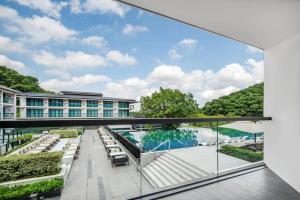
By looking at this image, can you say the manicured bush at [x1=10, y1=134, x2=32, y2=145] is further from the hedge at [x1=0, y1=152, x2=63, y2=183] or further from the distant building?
the distant building

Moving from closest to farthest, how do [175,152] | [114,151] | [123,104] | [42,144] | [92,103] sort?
[42,144] → [114,151] → [175,152] → [92,103] → [123,104]

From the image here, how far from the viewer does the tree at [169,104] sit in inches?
983

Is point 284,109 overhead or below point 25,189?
overhead

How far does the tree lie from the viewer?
81.9 ft

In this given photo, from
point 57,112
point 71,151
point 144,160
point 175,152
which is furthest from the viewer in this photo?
point 57,112

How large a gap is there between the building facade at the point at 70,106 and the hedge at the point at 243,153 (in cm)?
932

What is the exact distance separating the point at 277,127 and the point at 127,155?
99.8 inches

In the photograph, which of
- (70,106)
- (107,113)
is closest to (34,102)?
(70,106)

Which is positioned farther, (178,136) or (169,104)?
(169,104)

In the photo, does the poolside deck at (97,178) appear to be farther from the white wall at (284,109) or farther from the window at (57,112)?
the window at (57,112)

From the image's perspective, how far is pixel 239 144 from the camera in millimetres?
3762

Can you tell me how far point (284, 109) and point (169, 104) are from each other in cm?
2264

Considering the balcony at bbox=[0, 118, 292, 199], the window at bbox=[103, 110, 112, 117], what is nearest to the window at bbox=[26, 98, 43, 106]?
the window at bbox=[103, 110, 112, 117]

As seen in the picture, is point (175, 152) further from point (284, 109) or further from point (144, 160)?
point (284, 109)
